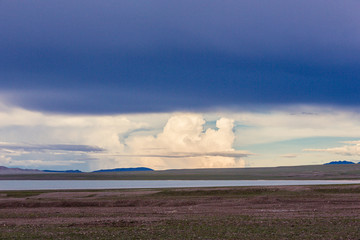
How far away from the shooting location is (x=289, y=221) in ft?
104

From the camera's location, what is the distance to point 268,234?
26.1m

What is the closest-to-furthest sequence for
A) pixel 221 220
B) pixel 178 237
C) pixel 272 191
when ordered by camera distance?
1. pixel 178 237
2. pixel 221 220
3. pixel 272 191

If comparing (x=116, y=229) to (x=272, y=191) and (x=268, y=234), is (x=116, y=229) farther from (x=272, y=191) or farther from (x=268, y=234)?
(x=272, y=191)

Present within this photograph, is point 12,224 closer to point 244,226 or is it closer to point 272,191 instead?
point 244,226

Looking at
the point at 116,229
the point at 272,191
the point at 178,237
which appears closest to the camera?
the point at 178,237

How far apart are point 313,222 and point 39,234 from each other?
19.7 m

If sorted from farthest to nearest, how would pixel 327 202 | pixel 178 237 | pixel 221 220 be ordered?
1. pixel 327 202
2. pixel 221 220
3. pixel 178 237

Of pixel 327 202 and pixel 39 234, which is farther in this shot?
pixel 327 202

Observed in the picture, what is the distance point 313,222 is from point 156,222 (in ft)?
39.9

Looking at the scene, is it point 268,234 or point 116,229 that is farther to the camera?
point 116,229

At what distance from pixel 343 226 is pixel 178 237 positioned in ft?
38.8

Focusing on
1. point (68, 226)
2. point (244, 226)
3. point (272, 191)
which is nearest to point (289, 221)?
point (244, 226)

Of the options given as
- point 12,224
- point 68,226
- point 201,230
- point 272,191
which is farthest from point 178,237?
point 272,191

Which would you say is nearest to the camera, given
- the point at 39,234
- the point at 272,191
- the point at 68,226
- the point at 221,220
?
the point at 39,234
